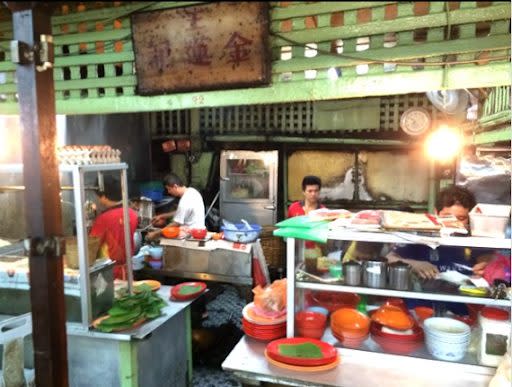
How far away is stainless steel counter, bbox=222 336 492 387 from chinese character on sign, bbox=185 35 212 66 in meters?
2.23

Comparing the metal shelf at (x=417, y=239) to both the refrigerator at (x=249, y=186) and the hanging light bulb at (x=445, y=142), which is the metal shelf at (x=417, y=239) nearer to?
the hanging light bulb at (x=445, y=142)

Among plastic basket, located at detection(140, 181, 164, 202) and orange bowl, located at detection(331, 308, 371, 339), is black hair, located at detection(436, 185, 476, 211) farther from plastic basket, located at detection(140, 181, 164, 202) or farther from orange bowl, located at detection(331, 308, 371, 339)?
plastic basket, located at detection(140, 181, 164, 202)

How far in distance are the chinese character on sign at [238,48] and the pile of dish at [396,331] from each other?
7.08ft

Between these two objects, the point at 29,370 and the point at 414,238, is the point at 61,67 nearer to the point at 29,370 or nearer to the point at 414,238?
the point at 29,370

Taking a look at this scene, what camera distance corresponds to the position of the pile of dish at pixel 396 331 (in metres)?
2.72

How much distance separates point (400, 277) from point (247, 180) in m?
5.99

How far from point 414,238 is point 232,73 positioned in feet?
5.80

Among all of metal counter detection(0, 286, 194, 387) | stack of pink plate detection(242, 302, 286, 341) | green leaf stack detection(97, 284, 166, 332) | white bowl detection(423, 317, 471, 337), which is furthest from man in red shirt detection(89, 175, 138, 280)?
white bowl detection(423, 317, 471, 337)

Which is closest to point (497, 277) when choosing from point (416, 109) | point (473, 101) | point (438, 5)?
point (438, 5)

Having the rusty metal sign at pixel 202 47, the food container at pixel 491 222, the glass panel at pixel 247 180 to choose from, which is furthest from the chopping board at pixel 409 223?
the glass panel at pixel 247 180

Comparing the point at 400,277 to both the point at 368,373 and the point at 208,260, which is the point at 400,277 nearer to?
the point at 368,373

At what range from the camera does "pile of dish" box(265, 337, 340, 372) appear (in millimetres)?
2611

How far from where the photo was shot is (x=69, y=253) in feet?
10.6

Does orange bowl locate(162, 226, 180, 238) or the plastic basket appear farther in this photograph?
the plastic basket
